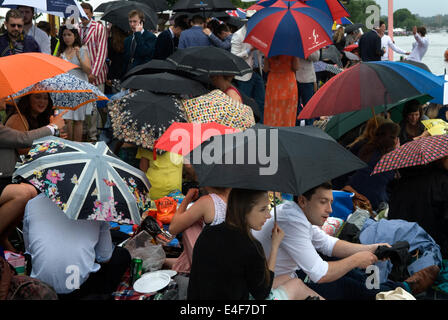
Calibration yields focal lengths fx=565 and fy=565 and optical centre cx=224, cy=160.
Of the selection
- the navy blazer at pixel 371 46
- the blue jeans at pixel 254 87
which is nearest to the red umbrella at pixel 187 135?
the blue jeans at pixel 254 87

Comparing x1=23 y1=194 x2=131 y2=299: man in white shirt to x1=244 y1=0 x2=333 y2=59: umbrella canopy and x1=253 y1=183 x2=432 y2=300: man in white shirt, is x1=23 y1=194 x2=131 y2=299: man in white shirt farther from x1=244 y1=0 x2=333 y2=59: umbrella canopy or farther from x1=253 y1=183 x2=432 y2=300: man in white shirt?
x1=244 y1=0 x2=333 y2=59: umbrella canopy

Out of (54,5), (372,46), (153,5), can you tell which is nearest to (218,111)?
(54,5)

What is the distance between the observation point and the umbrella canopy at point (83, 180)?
3.38m

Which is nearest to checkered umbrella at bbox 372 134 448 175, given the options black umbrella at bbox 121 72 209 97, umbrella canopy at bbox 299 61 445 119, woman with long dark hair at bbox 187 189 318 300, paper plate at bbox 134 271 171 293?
umbrella canopy at bbox 299 61 445 119

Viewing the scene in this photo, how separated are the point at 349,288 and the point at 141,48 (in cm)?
542

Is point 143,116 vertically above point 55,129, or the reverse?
point 55,129

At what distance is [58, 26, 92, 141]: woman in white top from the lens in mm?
7820

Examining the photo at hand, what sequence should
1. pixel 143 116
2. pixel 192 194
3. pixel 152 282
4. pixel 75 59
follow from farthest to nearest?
pixel 75 59 < pixel 143 116 < pixel 192 194 < pixel 152 282

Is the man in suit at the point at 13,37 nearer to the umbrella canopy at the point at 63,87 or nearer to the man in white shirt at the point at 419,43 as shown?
the umbrella canopy at the point at 63,87

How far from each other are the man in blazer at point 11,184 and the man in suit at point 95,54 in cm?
330

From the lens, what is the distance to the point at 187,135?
14.1 ft

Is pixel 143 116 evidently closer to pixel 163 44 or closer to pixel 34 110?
pixel 34 110

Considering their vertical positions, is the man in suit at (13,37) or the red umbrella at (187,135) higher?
the man in suit at (13,37)
